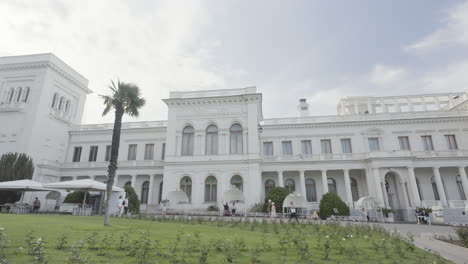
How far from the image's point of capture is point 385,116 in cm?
3180

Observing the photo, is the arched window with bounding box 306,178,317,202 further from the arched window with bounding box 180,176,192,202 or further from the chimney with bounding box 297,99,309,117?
the arched window with bounding box 180,176,192,202

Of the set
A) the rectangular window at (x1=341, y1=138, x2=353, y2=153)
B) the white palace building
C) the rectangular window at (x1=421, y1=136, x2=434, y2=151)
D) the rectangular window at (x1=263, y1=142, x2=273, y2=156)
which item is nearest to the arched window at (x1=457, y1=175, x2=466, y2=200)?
the white palace building

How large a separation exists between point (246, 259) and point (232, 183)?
21217mm

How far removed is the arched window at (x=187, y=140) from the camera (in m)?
29.3

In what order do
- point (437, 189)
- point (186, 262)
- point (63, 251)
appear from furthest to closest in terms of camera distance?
point (437, 189)
point (63, 251)
point (186, 262)

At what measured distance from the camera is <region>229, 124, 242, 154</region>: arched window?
2867 cm

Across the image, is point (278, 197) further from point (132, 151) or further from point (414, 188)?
point (132, 151)

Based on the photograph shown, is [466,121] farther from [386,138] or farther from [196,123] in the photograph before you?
[196,123]

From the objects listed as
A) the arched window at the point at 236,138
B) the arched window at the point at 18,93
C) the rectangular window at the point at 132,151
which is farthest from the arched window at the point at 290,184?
the arched window at the point at 18,93

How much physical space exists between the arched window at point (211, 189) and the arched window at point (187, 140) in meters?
3.80

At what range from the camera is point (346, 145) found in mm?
31688

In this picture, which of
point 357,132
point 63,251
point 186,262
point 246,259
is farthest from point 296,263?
point 357,132

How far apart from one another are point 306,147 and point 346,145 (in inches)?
192

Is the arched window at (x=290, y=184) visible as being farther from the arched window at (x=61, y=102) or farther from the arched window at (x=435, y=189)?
the arched window at (x=61, y=102)
